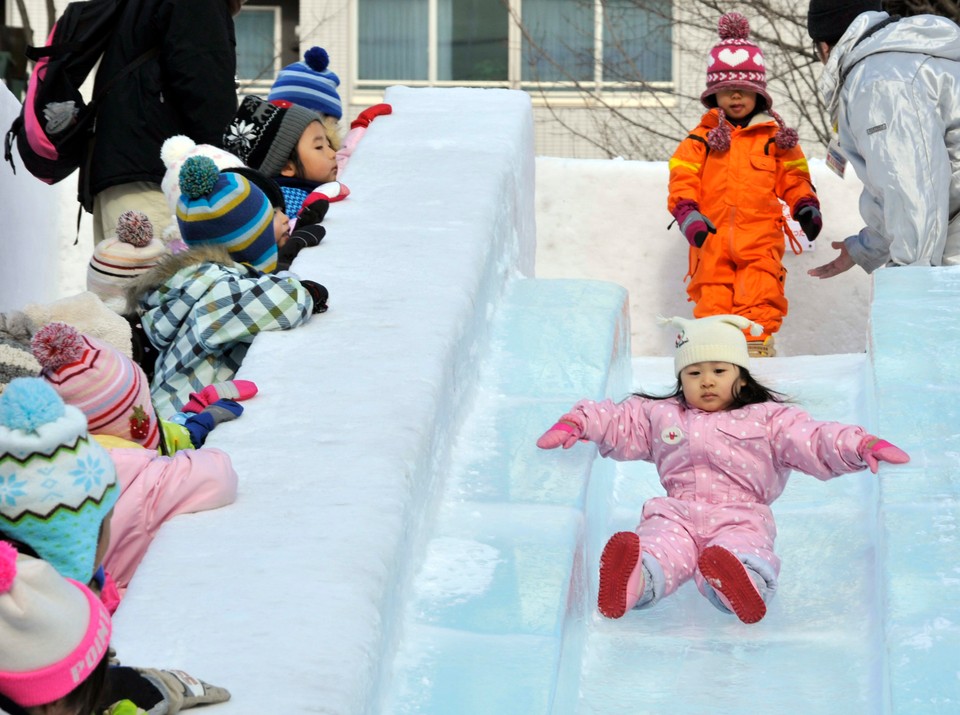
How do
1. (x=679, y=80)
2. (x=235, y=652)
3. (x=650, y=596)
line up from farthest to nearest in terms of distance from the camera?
(x=679, y=80) < (x=650, y=596) < (x=235, y=652)

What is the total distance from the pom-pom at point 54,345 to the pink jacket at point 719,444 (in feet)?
4.52

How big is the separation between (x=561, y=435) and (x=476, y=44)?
1583 centimetres

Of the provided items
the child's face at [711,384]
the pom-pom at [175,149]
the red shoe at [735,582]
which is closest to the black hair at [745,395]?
the child's face at [711,384]

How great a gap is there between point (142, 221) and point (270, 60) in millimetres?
15363

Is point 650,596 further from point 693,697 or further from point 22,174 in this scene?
point 22,174

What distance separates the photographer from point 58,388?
13.1 feet

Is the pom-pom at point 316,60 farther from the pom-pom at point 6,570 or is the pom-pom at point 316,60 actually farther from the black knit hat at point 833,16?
the pom-pom at point 6,570

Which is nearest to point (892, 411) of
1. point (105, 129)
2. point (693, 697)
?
point (693, 697)

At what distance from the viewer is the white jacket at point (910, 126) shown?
614cm

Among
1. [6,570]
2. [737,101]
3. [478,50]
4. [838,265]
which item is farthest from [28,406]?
[478,50]

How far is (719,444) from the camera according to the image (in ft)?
15.5

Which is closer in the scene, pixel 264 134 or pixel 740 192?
pixel 264 134

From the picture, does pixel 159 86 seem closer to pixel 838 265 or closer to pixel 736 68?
pixel 736 68

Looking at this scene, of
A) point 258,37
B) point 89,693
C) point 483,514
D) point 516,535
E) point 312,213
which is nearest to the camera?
point 89,693
